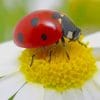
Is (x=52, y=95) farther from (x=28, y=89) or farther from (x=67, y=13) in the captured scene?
(x=67, y=13)

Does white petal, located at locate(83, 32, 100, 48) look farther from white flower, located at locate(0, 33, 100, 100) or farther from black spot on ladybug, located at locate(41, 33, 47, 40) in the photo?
black spot on ladybug, located at locate(41, 33, 47, 40)

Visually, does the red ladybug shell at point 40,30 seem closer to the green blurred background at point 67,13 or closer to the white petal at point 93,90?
the white petal at point 93,90

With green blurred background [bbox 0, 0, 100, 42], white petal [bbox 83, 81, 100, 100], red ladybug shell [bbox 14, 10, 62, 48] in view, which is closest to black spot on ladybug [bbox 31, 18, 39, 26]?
red ladybug shell [bbox 14, 10, 62, 48]

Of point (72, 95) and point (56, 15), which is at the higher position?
point (56, 15)

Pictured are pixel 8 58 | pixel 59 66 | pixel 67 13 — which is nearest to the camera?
pixel 59 66

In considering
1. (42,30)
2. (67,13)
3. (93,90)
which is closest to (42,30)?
(42,30)

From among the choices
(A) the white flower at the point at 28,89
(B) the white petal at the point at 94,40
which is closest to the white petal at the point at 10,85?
(A) the white flower at the point at 28,89

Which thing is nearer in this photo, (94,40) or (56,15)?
(56,15)
